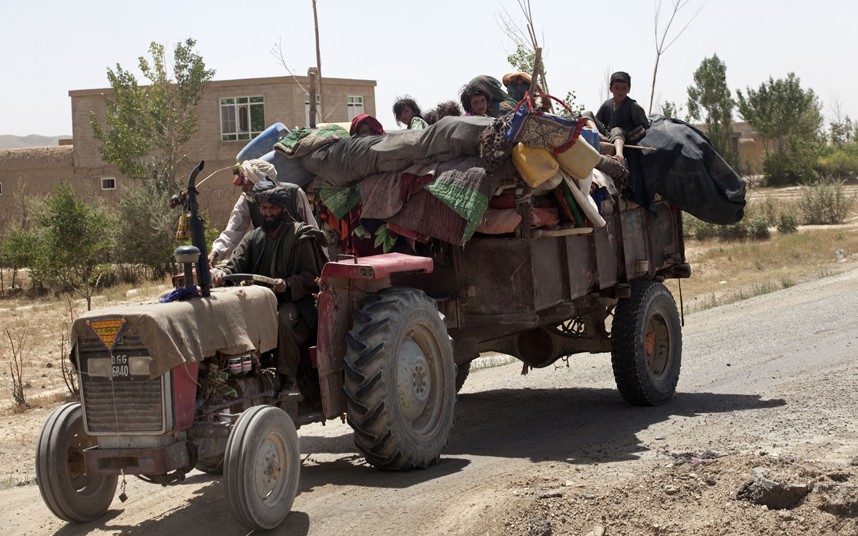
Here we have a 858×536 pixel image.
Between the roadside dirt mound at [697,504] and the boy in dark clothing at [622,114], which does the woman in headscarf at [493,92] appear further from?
the roadside dirt mound at [697,504]

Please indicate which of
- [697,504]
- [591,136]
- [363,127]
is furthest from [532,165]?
[697,504]

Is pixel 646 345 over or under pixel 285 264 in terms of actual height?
under

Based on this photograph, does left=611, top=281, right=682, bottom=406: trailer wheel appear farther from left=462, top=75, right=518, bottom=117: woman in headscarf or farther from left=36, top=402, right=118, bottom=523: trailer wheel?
Result: left=36, top=402, right=118, bottom=523: trailer wheel

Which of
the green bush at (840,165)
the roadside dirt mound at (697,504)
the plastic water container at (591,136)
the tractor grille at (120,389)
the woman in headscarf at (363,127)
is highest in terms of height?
the green bush at (840,165)

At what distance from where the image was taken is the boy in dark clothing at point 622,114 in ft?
33.1

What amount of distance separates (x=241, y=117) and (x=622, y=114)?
108 feet

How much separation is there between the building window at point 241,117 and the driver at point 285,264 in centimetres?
3450

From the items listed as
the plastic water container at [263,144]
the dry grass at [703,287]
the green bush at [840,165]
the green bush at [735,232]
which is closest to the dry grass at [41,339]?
the dry grass at [703,287]

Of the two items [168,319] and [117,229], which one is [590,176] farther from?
[117,229]

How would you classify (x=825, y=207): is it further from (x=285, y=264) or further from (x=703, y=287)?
(x=285, y=264)

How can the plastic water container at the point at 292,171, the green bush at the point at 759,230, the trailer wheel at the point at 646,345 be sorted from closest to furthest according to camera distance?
the plastic water container at the point at 292,171, the trailer wheel at the point at 646,345, the green bush at the point at 759,230

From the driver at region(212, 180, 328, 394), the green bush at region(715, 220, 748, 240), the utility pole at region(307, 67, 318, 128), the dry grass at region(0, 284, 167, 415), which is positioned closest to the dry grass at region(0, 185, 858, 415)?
the dry grass at region(0, 284, 167, 415)

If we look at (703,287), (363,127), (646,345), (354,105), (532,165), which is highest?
(354,105)

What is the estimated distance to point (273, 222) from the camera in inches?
277
